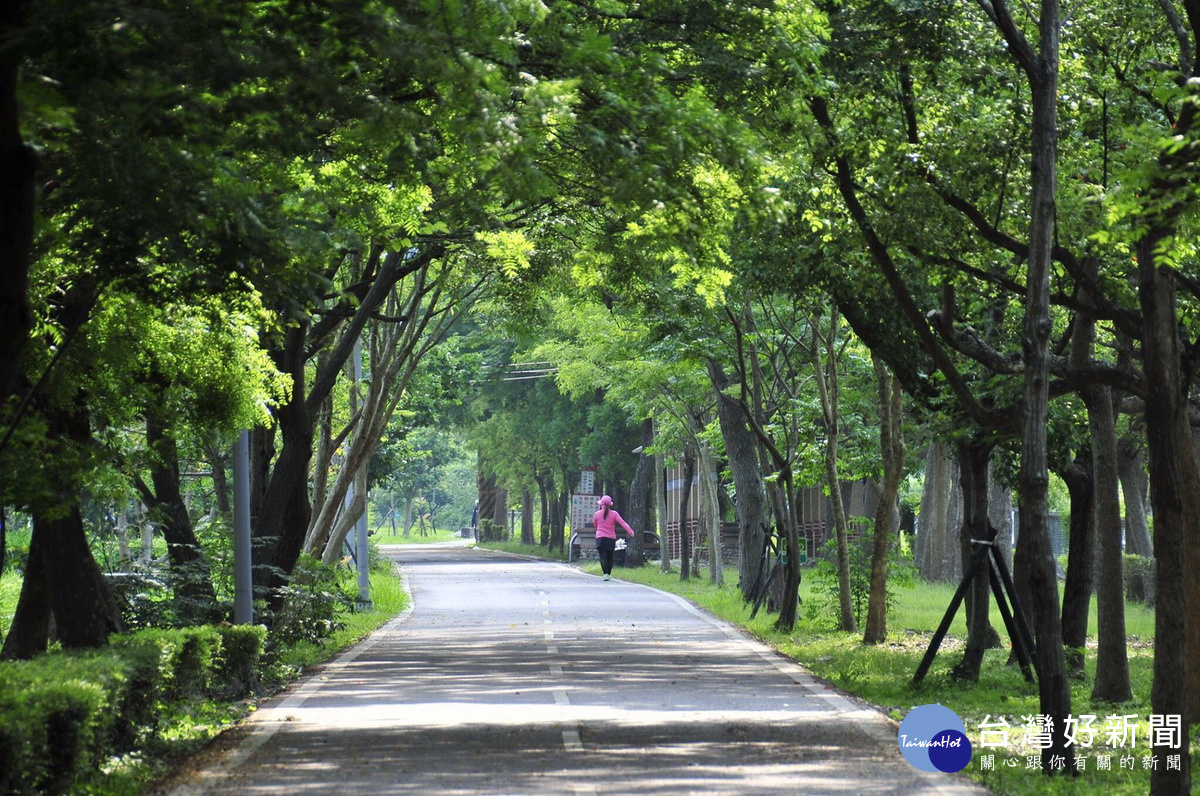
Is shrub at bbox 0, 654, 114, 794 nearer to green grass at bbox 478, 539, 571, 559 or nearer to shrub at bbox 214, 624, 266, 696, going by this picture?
shrub at bbox 214, 624, 266, 696

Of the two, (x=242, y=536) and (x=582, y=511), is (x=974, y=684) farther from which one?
(x=582, y=511)

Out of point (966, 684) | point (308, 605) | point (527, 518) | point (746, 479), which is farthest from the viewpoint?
point (527, 518)

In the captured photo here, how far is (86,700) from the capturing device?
8336 millimetres

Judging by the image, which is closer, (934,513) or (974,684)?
(974,684)

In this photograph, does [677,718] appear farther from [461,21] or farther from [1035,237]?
[461,21]

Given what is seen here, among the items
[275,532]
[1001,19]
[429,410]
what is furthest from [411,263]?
[429,410]

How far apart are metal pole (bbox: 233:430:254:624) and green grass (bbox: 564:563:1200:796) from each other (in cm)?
584

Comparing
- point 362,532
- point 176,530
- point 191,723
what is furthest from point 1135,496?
point 191,723

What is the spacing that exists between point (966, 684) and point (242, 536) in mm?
7141

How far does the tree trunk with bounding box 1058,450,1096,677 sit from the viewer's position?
17.1 metres

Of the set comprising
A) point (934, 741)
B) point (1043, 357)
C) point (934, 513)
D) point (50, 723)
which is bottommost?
point (934, 741)

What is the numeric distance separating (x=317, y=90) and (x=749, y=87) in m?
4.86

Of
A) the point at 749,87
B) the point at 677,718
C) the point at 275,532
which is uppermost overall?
the point at 749,87

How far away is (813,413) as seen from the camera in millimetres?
25453
